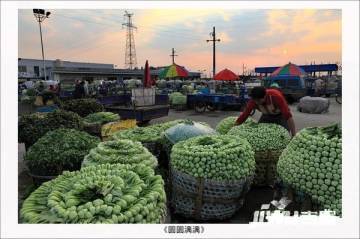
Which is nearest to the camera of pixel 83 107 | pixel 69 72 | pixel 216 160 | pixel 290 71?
pixel 216 160

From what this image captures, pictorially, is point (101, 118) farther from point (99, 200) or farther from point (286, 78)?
point (286, 78)

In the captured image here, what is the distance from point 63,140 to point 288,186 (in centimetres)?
285

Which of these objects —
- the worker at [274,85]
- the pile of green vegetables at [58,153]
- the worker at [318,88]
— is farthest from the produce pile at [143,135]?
the worker at [318,88]

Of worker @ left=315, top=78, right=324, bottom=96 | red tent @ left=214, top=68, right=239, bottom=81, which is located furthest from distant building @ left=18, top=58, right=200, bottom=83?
worker @ left=315, top=78, right=324, bottom=96

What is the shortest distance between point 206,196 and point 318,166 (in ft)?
3.62

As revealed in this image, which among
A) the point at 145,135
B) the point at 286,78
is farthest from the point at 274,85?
the point at 145,135

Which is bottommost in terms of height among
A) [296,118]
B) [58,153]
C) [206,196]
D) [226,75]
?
[206,196]

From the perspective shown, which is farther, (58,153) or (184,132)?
(184,132)

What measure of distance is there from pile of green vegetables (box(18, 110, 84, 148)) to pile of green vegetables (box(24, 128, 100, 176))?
1490 millimetres

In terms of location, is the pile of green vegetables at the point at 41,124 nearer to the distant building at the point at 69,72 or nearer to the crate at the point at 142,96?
the crate at the point at 142,96

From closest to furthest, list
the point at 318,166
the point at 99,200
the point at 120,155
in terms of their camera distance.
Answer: the point at 99,200 < the point at 318,166 < the point at 120,155

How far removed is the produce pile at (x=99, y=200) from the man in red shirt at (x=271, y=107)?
7.33 feet

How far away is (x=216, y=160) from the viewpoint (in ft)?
10.9
